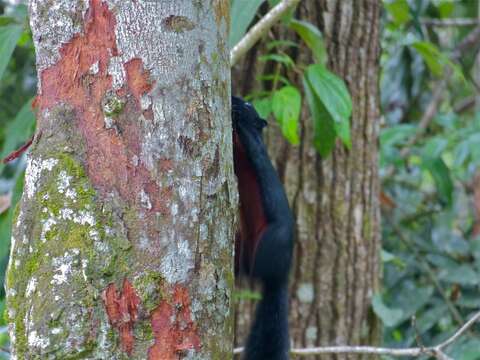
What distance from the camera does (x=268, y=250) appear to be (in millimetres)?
1111

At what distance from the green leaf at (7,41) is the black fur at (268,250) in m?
0.61

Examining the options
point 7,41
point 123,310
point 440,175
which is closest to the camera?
point 123,310

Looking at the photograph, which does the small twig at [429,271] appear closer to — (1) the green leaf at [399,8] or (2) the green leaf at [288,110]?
(1) the green leaf at [399,8]

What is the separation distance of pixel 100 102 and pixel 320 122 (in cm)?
92

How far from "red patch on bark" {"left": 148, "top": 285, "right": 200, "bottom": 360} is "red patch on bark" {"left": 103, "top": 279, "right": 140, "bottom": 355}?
1.0 inches

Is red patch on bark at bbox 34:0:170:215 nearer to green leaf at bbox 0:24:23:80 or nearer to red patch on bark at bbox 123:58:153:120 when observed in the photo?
red patch on bark at bbox 123:58:153:120

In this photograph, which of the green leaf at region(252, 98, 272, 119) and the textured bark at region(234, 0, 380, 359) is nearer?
the green leaf at region(252, 98, 272, 119)

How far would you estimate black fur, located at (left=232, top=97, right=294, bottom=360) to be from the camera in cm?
112

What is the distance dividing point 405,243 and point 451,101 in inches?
54.8

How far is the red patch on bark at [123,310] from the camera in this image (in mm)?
912

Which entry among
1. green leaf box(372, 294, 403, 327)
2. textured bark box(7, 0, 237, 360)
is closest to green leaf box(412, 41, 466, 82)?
green leaf box(372, 294, 403, 327)

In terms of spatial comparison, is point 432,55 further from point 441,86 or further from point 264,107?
point 441,86

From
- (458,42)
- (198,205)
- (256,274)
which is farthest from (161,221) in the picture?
(458,42)

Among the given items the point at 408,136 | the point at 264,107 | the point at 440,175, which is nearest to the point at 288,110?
the point at 264,107
